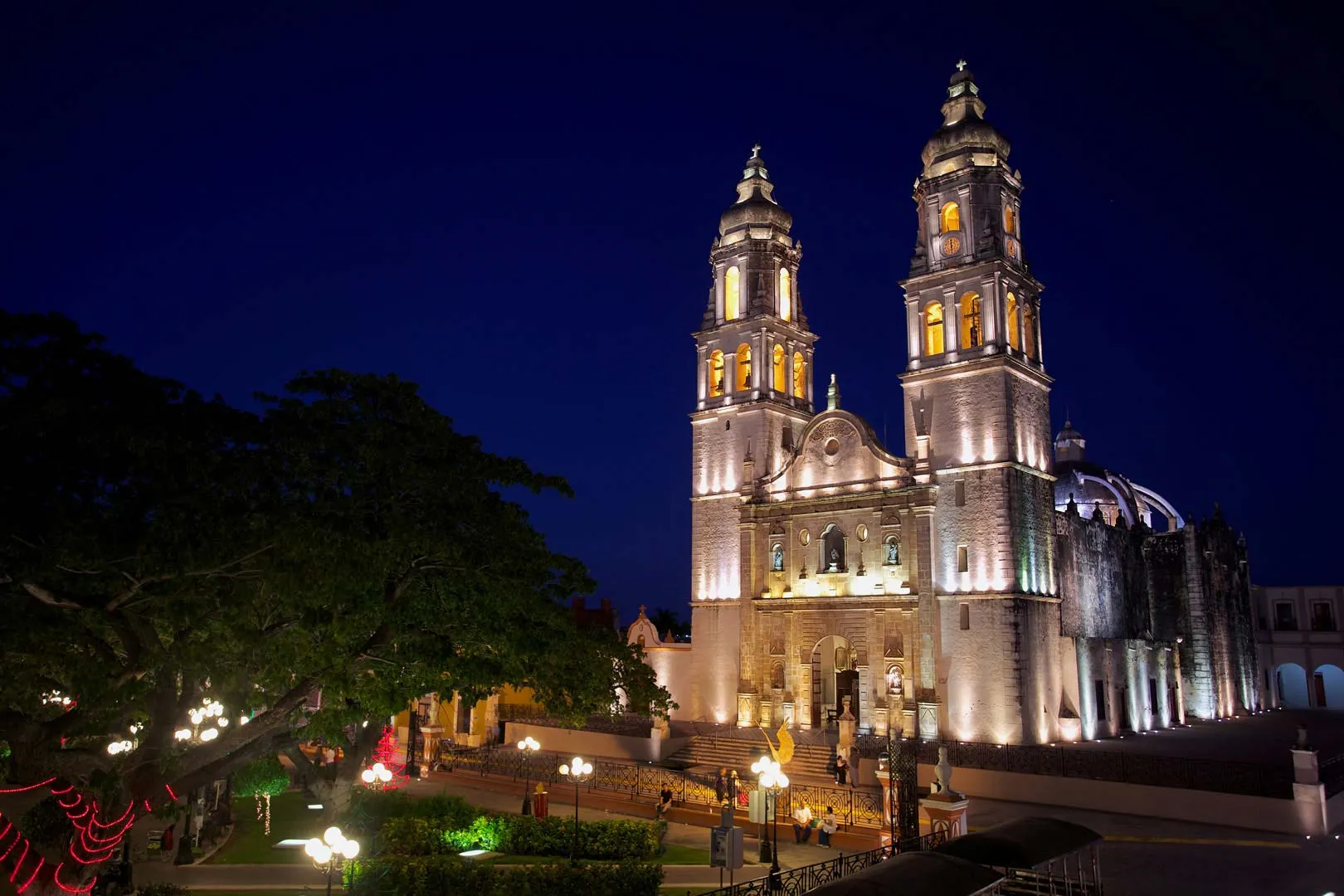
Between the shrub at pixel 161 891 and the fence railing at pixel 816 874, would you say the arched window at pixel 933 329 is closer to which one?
the fence railing at pixel 816 874

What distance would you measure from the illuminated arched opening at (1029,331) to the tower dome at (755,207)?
1242 centimetres

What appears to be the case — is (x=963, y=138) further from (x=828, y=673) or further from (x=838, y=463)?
(x=828, y=673)

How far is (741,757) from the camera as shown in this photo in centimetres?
3484

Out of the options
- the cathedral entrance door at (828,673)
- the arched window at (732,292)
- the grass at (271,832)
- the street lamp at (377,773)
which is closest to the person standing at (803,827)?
the street lamp at (377,773)

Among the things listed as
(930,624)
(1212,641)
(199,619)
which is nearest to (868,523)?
(930,624)

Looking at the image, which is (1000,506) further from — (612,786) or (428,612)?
(428,612)

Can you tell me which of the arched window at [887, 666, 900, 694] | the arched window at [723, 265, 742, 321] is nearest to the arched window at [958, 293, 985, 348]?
the arched window at [723, 265, 742, 321]

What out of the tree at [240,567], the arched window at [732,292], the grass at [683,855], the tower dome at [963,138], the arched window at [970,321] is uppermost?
the tower dome at [963,138]

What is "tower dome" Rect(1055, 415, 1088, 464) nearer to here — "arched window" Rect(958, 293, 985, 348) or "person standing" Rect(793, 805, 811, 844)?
"arched window" Rect(958, 293, 985, 348)

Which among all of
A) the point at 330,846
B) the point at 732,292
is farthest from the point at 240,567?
the point at 732,292

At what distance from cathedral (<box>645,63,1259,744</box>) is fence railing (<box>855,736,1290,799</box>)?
4.19 m

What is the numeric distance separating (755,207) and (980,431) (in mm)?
16305

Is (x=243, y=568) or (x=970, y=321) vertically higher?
(x=970, y=321)

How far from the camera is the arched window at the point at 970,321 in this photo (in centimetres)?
3734
